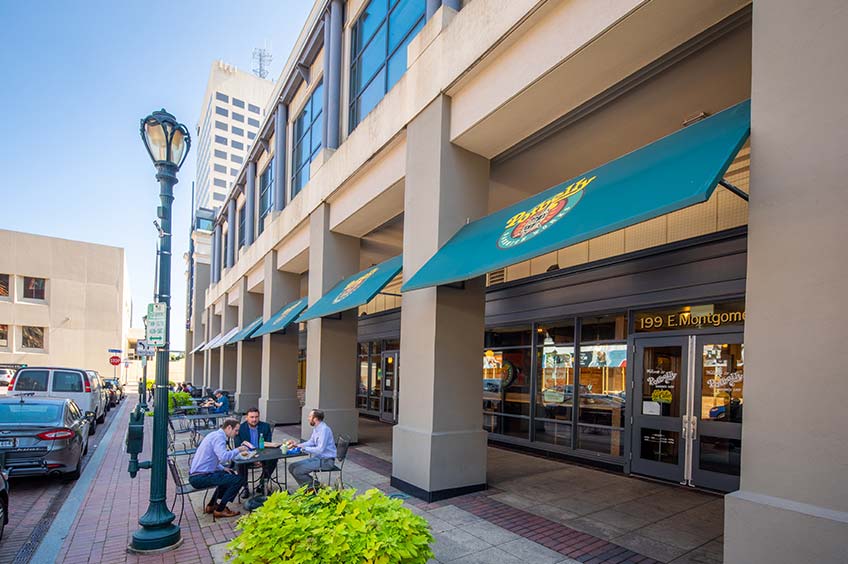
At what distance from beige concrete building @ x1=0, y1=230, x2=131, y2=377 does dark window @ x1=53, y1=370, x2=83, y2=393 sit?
98.6 feet

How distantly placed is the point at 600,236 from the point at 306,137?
1338 centimetres

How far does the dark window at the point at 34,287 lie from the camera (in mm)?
38594

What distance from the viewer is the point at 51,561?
17.7 feet

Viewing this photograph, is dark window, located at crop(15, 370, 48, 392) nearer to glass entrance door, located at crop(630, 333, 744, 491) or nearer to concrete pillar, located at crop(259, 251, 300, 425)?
concrete pillar, located at crop(259, 251, 300, 425)

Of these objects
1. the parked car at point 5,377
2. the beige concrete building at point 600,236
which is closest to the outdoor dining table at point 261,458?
the beige concrete building at point 600,236

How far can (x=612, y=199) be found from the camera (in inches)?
194

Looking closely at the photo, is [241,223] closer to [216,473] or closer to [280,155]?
[280,155]

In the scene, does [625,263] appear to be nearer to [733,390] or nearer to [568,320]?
[568,320]

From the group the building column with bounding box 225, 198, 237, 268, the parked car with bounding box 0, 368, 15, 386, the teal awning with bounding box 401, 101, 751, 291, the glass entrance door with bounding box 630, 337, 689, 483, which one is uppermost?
the building column with bounding box 225, 198, 237, 268

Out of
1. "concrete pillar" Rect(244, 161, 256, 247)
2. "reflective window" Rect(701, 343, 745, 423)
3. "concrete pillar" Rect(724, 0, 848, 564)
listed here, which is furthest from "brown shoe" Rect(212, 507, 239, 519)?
"concrete pillar" Rect(244, 161, 256, 247)

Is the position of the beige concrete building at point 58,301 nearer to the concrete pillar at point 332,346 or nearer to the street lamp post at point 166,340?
the concrete pillar at point 332,346

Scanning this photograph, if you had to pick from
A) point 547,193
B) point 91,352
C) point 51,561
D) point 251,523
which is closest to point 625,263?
point 547,193

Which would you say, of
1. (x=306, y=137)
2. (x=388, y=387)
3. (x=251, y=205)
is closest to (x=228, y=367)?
(x=251, y=205)

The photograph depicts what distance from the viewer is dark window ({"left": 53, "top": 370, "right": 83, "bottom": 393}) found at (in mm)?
13984
